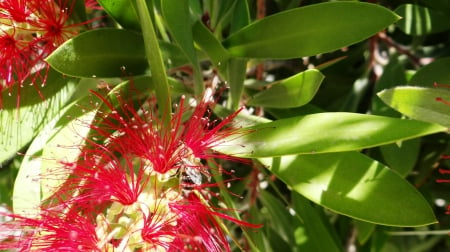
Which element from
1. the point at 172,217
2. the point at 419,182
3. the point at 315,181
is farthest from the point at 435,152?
the point at 172,217

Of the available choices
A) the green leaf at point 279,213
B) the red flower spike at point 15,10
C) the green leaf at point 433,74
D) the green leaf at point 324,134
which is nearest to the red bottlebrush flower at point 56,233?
the green leaf at point 324,134

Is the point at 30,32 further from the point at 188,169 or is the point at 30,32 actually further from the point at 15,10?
the point at 188,169

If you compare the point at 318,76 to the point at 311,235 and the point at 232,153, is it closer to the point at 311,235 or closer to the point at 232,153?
the point at 232,153

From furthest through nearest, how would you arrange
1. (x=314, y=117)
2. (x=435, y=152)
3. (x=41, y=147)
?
(x=435, y=152), (x=41, y=147), (x=314, y=117)

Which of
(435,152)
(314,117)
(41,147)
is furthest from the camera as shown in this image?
(435,152)

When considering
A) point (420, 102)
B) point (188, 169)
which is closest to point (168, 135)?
point (188, 169)

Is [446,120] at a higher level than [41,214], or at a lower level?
higher
